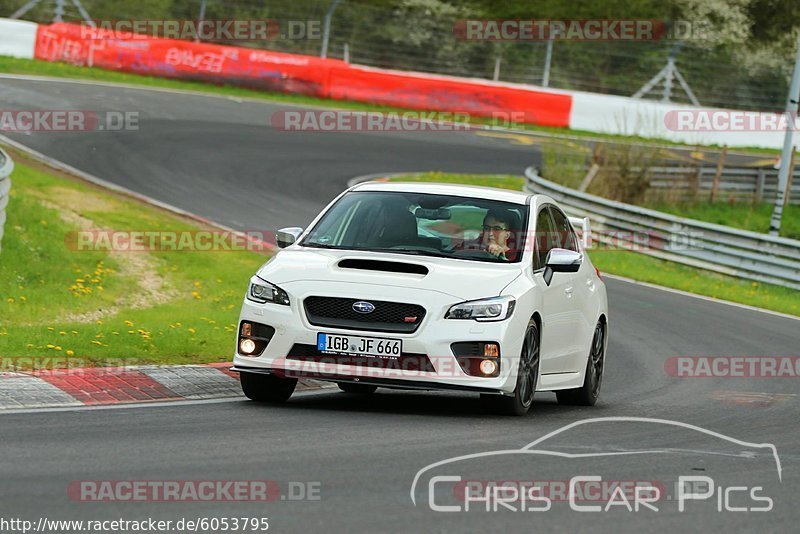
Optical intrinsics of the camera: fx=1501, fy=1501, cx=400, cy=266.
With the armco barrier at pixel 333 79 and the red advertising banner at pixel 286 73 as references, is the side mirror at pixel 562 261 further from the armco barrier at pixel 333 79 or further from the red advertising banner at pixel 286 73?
the red advertising banner at pixel 286 73

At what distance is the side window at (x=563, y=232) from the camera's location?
12.0 metres

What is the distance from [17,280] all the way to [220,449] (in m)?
9.17

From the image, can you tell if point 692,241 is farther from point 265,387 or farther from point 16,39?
point 16,39

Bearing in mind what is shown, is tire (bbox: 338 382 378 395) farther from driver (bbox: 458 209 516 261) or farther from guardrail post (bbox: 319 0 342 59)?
guardrail post (bbox: 319 0 342 59)

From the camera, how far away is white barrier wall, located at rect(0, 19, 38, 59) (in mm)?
37031

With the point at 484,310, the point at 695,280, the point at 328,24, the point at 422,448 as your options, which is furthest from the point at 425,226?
the point at 328,24

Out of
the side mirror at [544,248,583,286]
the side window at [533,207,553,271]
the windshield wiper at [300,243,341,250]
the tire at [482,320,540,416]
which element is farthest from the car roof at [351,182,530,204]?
the tire at [482,320,540,416]

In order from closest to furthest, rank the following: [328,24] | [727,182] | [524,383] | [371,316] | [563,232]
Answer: [371,316] < [524,383] < [563,232] < [727,182] < [328,24]

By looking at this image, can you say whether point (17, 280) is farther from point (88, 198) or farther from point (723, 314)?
point (723, 314)

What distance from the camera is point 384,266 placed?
10336mm

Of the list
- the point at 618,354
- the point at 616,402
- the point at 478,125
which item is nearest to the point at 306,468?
the point at 616,402

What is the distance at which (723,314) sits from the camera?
2112 centimetres

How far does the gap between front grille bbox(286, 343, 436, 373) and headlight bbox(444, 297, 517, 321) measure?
350 mm

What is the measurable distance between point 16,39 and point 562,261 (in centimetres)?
2900
